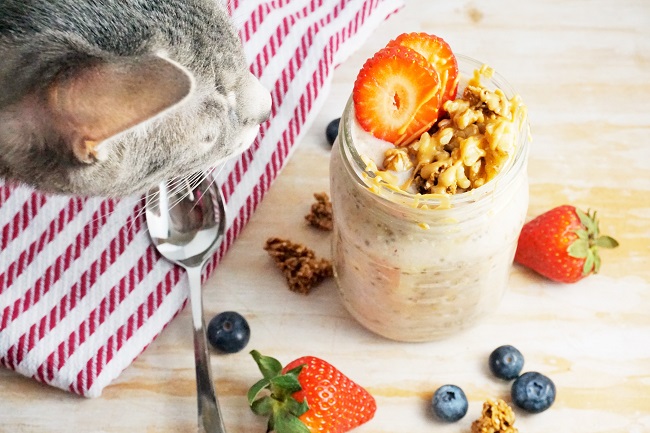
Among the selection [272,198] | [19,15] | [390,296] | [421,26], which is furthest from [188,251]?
[421,26]

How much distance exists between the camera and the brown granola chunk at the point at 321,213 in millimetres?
1104

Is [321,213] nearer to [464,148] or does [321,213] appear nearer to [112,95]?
[464,148]

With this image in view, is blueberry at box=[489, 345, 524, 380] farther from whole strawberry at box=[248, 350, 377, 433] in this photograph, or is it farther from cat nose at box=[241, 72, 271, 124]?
cat nose at box=[241, 72, 271, 124]

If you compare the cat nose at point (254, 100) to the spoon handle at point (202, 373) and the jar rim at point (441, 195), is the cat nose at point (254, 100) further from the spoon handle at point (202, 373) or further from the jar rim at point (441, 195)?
the spoon handle at point (202, 373)

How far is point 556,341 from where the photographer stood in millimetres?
1039

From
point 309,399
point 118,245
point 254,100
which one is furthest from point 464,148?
point 118,245

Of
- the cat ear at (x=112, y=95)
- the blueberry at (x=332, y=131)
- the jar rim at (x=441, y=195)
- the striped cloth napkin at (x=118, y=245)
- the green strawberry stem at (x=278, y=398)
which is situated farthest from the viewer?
the blueberry at (x=332, y=131)

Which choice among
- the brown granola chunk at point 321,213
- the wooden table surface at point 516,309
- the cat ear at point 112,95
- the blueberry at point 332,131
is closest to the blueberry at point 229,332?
the wooden table surface at point 516,309

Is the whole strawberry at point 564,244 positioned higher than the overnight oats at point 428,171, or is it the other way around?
the overnight oats at point 428,171

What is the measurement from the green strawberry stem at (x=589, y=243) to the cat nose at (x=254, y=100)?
41 cm

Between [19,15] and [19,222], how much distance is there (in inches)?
15.4

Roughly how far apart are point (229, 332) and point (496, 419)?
34cm

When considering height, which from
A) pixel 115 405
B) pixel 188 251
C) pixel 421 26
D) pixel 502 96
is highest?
pixel 502 96

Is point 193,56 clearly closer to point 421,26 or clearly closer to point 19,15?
point 19,15
